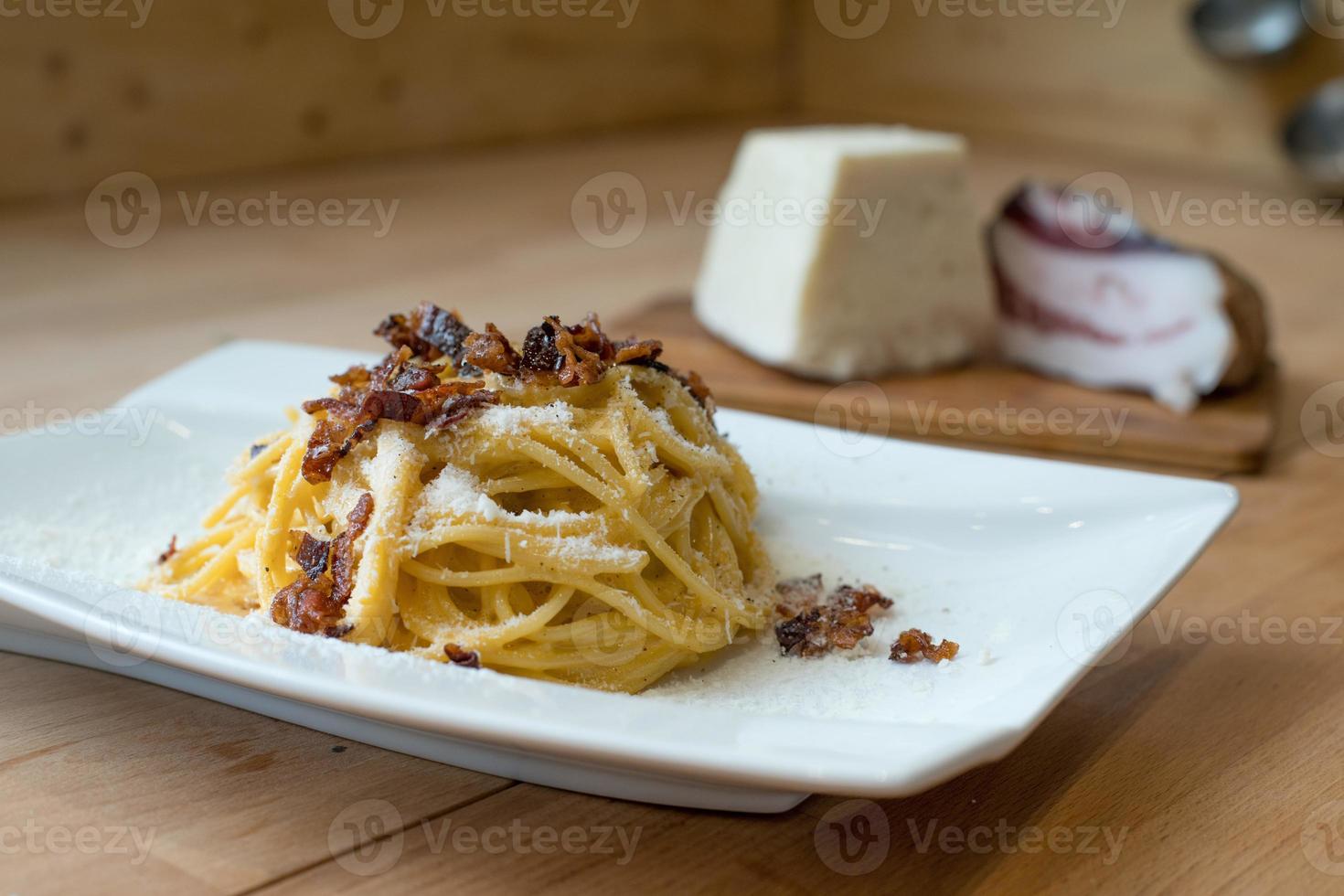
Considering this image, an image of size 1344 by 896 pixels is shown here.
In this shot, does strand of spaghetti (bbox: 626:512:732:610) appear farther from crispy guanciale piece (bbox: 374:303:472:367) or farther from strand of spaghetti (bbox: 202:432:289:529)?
strand of spaghetti (bbox: 202:432:289:529)

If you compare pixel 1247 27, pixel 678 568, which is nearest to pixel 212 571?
pixel 678 568

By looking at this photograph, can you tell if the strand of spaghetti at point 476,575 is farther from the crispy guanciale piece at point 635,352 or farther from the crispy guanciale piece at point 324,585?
the crispy guanciale piece at point 635,352

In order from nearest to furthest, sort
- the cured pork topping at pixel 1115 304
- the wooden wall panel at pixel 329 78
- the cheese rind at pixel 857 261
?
the cured pork topping at pixel 1115 304 < the cheese rind at pixel 857 261 < the wooden wall panel at pixel 329 78

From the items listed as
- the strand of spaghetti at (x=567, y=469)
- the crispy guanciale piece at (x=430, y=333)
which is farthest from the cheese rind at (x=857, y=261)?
the strand of spaghetti at (x=567, y=469)

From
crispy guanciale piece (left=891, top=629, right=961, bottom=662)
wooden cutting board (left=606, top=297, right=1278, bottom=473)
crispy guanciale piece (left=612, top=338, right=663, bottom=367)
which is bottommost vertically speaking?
wooden cutting board (left=606, top=297, right=1278, bottom=473)

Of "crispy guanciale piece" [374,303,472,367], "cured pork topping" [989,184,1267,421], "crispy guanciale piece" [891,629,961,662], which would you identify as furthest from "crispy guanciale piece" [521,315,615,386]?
"cured pork topping" [989,184,1267,421]

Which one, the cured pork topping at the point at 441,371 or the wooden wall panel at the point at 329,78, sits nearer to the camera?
the cured pork topping at the point at 441,371

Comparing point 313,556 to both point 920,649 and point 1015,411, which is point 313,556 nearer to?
point 920,649
